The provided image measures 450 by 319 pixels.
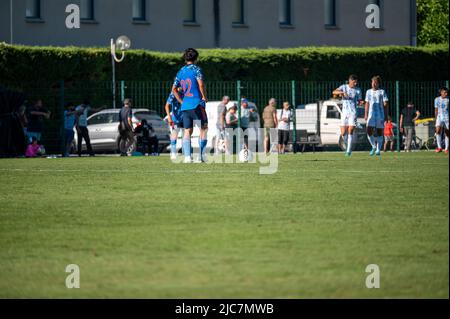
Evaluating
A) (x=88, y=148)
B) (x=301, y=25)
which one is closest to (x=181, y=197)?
(x=88, y=148)

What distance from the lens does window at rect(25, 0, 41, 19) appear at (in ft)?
158

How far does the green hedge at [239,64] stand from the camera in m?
42.6

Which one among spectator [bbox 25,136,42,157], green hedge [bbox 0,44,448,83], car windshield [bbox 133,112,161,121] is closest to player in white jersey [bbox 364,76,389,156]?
car windshield [bbox 133,112,161,121]

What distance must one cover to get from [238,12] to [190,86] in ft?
101

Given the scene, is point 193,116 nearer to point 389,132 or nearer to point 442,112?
point 442,112

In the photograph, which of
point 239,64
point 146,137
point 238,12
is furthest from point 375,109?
point 238,12

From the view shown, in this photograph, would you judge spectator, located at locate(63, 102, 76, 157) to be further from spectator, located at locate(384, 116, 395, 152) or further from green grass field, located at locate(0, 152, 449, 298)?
green grass field, located at locate(0, 152, 449, 298)

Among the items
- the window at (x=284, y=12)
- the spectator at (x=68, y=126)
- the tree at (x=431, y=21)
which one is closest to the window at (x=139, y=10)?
the window at (x=284, y=12)

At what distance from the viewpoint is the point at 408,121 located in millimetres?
44094

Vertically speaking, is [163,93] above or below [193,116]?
above

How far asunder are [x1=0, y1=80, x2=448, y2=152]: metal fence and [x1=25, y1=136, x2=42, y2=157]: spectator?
110 inches

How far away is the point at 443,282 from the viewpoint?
8.05 m

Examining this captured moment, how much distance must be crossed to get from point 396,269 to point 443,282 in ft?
2.06
